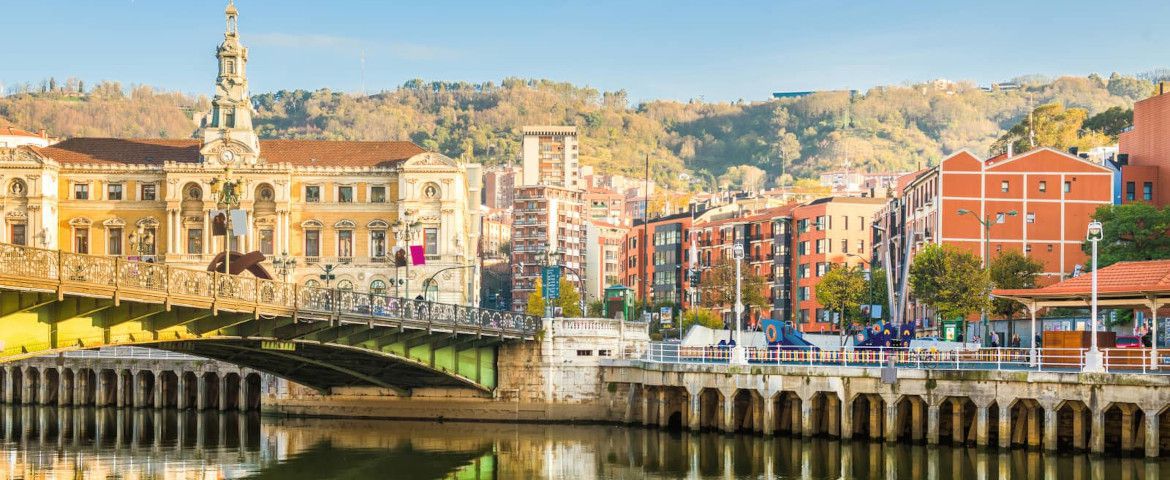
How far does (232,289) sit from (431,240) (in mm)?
80424

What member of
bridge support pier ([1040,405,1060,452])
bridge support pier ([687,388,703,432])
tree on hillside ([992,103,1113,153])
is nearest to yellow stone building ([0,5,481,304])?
tree on hillside ([992,103,1113,153])

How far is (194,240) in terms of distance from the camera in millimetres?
140625

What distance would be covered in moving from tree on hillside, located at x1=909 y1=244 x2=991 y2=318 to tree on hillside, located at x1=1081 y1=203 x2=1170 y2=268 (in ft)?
29.6

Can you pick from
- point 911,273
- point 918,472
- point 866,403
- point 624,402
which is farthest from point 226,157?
point 918,472

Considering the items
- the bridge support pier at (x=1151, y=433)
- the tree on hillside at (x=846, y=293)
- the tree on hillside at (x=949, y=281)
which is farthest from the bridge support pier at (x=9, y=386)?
the bridge support pier at (x=1151, y=433)

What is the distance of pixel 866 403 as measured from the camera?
67.1m

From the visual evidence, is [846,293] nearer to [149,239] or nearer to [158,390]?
[158,390]

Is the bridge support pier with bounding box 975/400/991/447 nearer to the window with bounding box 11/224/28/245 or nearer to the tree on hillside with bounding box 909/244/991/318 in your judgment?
the tree on hillside with bounding box 909/244/991/318

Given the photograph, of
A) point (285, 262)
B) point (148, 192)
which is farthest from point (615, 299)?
point (285, 262)

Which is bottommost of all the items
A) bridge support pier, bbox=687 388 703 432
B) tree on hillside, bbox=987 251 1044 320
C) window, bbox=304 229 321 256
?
bridge support pier, bbox=687 388 703 432

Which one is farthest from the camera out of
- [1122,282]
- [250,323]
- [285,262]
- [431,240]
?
[431,240]

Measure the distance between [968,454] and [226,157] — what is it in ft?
302

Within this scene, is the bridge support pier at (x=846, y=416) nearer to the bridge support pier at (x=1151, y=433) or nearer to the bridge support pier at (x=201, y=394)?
the bridge support pier at (x=1151, y=433)

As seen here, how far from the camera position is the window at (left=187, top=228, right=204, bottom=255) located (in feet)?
461
